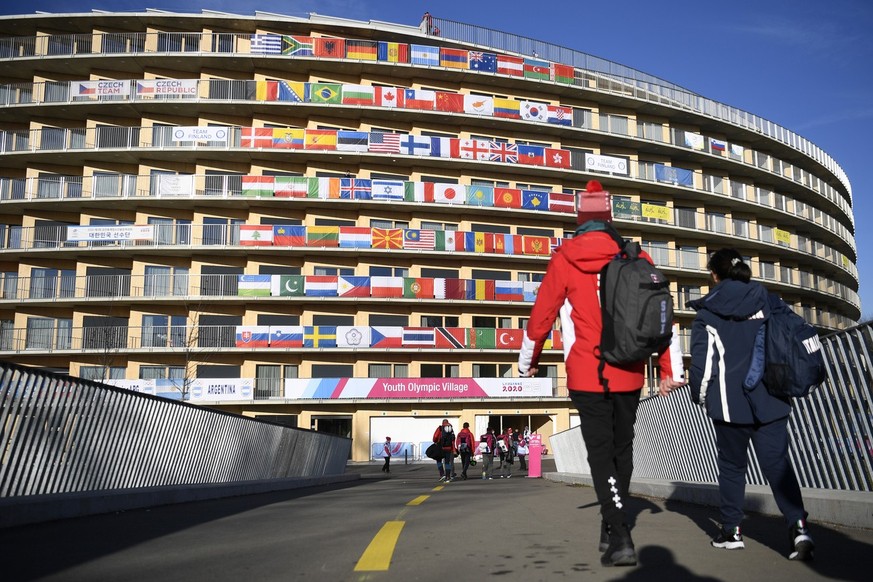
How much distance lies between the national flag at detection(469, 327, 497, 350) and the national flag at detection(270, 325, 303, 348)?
9706mm

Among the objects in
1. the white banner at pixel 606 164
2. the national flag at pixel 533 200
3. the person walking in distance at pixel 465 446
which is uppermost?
the white banner at pixel 606 164

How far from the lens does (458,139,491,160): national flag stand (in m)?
50.0

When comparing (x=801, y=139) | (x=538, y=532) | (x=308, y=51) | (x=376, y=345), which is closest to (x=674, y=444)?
(x=538, y=532)

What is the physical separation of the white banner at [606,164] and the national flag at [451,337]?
43.6ft

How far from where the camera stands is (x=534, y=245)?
50.1 metres

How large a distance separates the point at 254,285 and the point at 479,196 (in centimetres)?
1396

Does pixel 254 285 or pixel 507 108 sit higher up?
pixel 507 108

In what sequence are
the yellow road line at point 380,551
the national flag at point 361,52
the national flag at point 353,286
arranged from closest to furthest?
the yellow road line at point 380,551 → the national flag at point 353,286 → the national flag at point 361,52

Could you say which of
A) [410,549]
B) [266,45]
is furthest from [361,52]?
[410,549]

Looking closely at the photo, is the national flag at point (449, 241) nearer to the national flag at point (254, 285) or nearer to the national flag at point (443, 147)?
the national flag at point (443, 147)

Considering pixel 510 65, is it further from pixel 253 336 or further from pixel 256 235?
pixel 253 336

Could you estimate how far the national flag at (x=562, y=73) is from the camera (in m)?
52.8

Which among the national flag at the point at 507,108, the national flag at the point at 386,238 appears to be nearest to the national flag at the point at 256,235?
the national flag at the point at 386,238

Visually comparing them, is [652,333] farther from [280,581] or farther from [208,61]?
[208,61]
